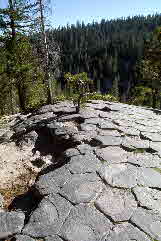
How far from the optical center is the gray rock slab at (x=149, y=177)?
4.87 metres

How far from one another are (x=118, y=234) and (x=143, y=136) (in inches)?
168

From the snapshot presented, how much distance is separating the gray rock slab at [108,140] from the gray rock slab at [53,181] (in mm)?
1636

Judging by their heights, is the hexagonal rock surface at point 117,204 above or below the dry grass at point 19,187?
above

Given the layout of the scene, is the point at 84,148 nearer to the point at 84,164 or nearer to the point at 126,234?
the point at 84,164

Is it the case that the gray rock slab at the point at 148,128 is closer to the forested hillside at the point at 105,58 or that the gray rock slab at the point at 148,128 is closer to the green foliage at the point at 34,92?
the green foliage at the point at 34,92

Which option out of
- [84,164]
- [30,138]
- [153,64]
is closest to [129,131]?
[84,164]

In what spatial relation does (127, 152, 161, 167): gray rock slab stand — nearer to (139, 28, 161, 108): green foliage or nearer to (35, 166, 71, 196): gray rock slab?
(35, 166, 71, 196): gray rock slab

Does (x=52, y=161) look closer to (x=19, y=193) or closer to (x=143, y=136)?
(x=19, y=193)

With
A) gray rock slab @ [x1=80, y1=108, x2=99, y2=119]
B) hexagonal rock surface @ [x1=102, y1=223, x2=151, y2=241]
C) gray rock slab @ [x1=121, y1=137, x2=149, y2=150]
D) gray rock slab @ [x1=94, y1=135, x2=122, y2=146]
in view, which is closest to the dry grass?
gray rock slab @ [x1=94, y1=135, x2=122, y2=146]

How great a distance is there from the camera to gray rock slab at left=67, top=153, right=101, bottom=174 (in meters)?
5.31

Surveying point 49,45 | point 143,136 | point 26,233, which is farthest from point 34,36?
point 26,233

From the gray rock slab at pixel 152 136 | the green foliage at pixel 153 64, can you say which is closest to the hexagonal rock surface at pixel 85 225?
the gray rock slab at pixel 152 136

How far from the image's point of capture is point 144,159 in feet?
19.5

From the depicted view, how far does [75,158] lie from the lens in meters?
5.85
